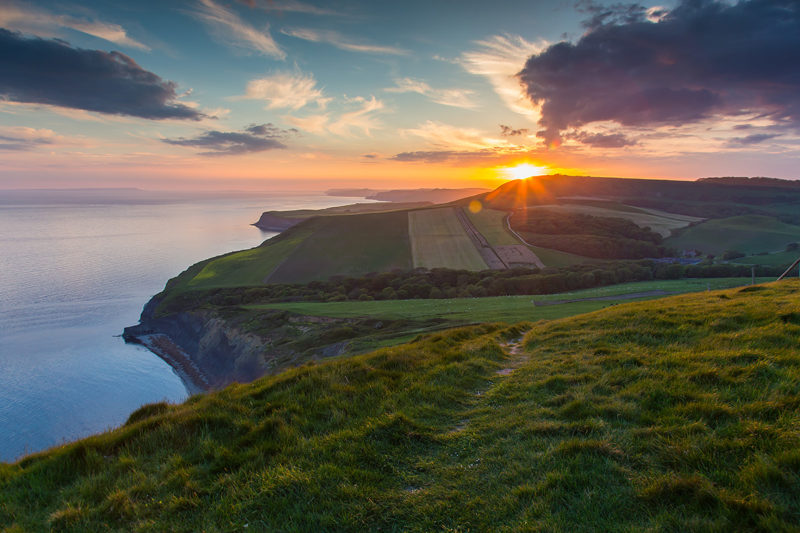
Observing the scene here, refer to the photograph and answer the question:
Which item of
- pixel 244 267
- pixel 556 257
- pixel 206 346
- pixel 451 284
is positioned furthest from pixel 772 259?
pixel 244 267

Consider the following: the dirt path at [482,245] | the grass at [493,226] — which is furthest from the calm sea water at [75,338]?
the grass at [493,226]

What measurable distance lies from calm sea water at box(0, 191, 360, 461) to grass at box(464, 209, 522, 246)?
84.2 m

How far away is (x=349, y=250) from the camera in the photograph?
10200cm

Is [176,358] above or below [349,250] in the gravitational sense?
below

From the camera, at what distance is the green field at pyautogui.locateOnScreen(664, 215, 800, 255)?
101812 millimetres

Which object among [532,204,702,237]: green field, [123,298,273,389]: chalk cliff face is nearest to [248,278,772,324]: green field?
[123,298,273,389]: chalk cliff face

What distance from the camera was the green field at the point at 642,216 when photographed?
5015 inches

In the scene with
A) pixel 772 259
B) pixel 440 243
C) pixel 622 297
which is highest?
pixel 440 243

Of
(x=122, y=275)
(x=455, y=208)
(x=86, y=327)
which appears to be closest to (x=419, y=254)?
(x=455, y=208)

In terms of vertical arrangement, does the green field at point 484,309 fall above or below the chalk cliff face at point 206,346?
above

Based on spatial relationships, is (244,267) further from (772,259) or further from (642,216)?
(642,216)

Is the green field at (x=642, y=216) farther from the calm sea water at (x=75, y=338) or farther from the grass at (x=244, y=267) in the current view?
the calm sea water at (x=75, y=338)

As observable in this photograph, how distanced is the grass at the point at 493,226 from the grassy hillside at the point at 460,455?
9678 centimetres

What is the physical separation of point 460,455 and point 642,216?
162 meters
